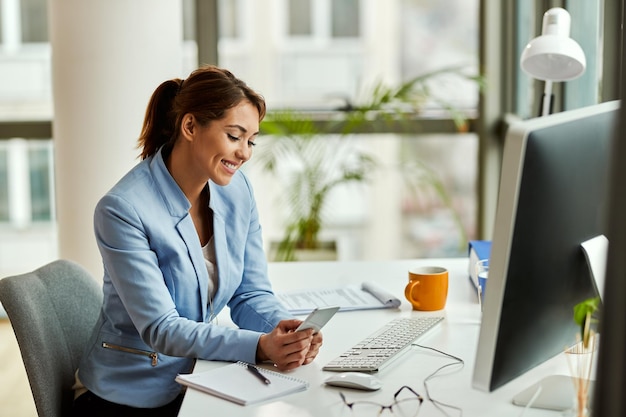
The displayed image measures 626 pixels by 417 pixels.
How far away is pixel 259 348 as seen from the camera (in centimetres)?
166

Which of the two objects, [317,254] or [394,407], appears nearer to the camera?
[394,407]

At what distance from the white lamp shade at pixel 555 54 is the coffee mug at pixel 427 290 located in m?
0.53

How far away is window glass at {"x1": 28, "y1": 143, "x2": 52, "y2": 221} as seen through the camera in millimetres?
4520

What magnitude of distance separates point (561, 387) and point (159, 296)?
2.53ft

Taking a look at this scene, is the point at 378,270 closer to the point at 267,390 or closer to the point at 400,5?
the point at 267,390

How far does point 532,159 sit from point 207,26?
10.8ft

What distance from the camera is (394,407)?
4.73 ft

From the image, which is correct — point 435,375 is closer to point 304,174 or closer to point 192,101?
point 192,101

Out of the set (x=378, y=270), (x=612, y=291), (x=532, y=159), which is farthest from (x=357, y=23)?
(x=612, y=291)

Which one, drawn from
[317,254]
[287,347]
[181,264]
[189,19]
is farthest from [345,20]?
[287,347]

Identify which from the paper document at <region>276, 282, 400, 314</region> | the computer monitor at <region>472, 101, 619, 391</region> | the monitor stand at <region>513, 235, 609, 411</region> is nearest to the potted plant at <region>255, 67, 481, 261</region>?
the paper document at <region>276, 282, 400, 314</region>

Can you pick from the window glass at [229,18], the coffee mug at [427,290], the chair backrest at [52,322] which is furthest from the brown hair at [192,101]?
the window glass at [229,18]

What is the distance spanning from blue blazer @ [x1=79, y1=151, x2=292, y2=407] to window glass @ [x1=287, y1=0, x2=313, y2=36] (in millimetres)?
2580

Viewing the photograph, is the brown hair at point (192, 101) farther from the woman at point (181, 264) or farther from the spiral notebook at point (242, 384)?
the spiral notebook at point (242, 384)
